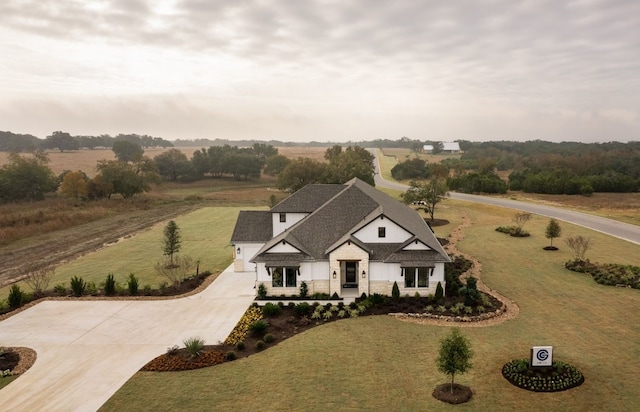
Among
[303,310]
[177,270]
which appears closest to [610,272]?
[303,310]

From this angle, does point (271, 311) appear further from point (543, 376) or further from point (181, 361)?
point (543, 376)

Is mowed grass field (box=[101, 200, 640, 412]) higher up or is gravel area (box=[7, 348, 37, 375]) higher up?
mowed grass field (box=[101, 200, 640, 412])

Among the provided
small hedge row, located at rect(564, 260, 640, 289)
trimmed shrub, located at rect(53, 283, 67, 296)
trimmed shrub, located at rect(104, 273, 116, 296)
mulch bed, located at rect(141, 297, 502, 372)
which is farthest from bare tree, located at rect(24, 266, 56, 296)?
small hedge row, located at rect(564, 260, 640, 289)

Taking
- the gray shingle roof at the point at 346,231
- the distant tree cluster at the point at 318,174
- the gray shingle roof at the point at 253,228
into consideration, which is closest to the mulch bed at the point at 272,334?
the gray shingle roof at the point at 346,231

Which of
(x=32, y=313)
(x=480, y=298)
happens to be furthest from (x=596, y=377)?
(x=32, y=313)

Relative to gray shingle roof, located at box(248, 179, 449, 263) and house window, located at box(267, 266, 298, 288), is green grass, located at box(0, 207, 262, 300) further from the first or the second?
gray shingle roof, located at box(248, 179, 449, 263)
